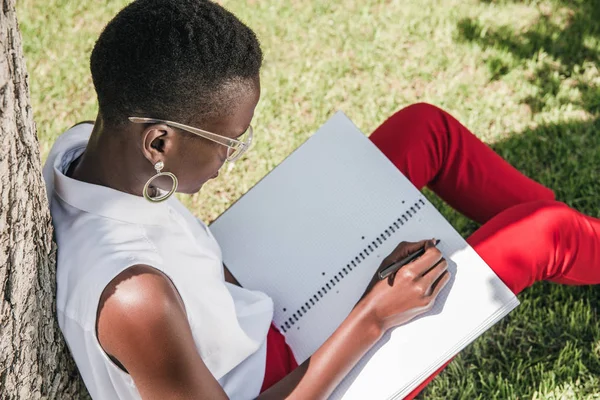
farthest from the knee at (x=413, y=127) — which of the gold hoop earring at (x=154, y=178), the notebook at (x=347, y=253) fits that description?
the gold hoop earring at (x=154, y=178)

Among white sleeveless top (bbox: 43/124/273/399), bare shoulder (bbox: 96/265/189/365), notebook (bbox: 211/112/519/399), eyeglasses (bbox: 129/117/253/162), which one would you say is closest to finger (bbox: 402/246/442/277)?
notebook (bbox: 211/112/519/399)

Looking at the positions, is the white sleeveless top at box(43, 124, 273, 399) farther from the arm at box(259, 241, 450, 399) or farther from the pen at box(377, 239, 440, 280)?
the pen at box(377, 239, 440, 280)

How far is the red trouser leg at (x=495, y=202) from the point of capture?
212cm

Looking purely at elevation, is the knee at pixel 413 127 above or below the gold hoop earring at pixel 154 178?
below

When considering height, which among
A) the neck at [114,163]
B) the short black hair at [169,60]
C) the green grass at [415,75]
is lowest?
the green grass at [415,75]

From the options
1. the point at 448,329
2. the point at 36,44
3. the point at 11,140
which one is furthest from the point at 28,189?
the point at 36,44

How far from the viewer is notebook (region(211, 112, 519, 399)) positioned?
2.00m

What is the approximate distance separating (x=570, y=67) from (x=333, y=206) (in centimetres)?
205

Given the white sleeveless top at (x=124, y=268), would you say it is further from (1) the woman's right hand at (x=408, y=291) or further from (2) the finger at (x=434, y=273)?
(2) the finger at (x=434, y=273)

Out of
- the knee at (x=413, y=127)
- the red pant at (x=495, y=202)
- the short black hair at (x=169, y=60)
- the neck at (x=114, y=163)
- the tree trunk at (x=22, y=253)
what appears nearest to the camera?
the tree trunk at (x=22, y=253)

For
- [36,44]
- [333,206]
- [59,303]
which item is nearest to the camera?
[59,303]

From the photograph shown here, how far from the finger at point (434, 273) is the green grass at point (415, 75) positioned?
90 cm

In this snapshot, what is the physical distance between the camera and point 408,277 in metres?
1.95

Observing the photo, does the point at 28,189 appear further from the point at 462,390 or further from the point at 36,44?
the point at 36,44
